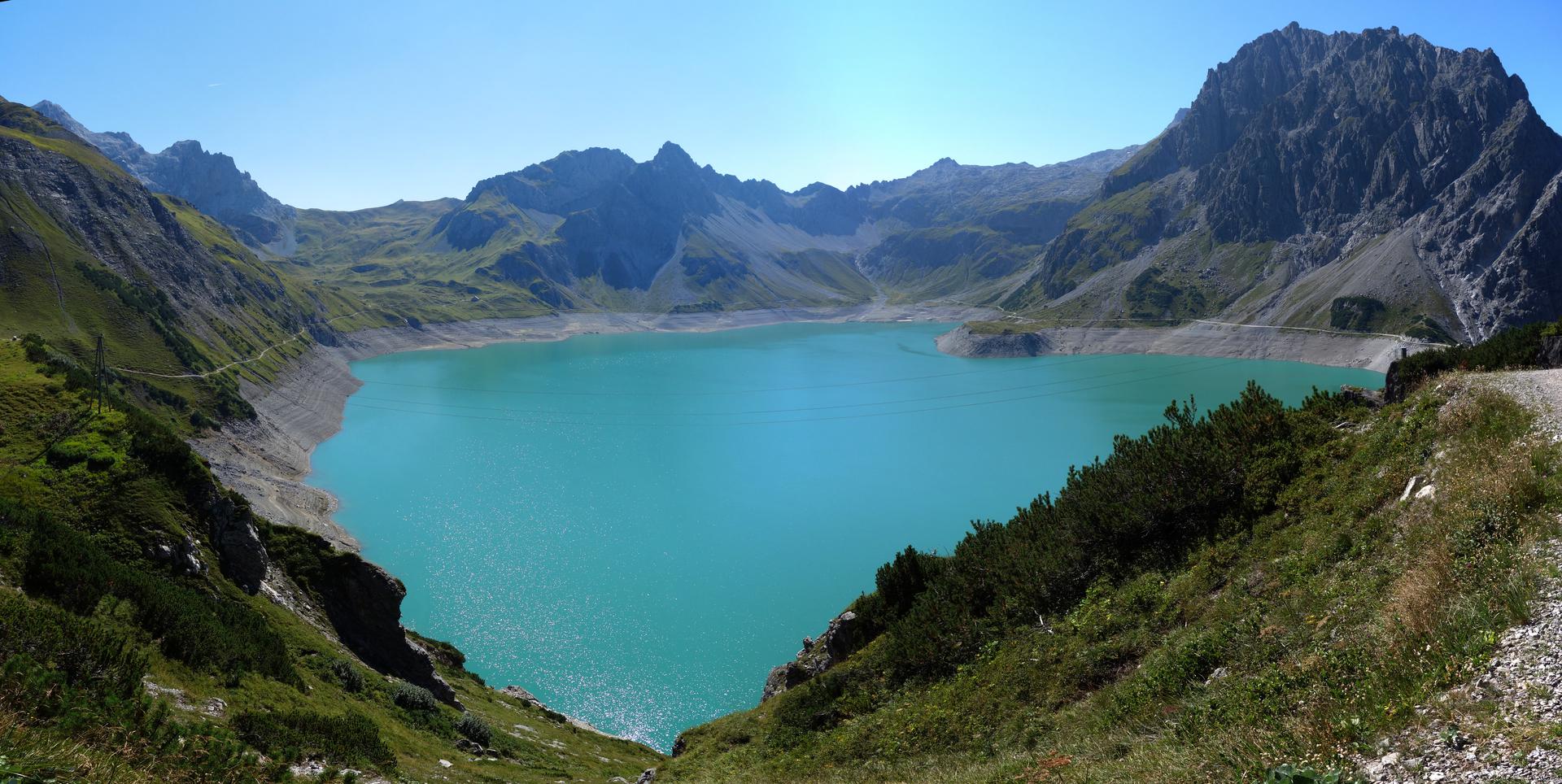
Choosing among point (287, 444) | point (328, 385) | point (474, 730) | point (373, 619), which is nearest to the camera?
point (474, 730)

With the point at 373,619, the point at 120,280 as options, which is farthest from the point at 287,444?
the point at 373,619

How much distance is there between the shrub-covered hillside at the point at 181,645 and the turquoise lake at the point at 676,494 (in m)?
14.4

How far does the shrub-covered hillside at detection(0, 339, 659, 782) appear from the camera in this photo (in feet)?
28.5

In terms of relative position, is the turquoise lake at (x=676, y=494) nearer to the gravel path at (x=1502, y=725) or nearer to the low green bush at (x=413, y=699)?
the low green bush at (x=413, y=699)

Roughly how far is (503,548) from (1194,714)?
193ft

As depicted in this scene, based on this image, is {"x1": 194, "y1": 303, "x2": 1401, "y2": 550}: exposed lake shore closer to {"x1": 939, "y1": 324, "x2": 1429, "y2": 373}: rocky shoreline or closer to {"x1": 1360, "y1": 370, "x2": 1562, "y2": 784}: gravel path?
{"x1": 939, "y1": 324, "x2": 1429, "y2": 373}: rocky shoreline

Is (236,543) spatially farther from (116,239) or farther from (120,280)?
A: (116,239)

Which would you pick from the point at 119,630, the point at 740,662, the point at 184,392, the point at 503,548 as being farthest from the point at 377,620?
the point at 184,392

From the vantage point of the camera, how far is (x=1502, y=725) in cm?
604

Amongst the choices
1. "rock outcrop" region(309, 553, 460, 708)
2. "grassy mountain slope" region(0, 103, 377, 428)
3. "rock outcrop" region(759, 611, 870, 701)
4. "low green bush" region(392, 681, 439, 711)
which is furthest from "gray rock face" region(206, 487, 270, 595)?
"grassy mountain slope" region(0, 103, 377, 428)

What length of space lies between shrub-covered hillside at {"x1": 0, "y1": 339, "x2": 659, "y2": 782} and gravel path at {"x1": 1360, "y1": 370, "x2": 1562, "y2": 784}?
11.4m

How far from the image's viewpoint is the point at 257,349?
11975 cm

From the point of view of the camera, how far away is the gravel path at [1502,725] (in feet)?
18.6

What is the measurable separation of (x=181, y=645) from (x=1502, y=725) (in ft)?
62.5
